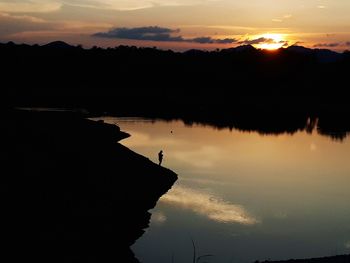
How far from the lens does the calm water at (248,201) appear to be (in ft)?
92.9

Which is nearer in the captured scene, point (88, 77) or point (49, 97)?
point (49, 97)

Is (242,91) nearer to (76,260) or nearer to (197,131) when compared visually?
(197,131)

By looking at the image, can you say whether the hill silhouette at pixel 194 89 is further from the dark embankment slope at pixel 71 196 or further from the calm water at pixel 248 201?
the dark embankment slope at pixel 71 196

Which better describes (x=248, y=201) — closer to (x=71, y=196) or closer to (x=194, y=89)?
(x=71, y=196)

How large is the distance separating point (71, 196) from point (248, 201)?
15.3 m

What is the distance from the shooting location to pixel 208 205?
37.1 m

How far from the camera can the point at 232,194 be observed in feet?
136

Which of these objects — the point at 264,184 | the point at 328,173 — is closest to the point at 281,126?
the point at 328,173

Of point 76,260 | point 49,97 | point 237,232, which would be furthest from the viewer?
point 49,97

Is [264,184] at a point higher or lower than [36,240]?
lower

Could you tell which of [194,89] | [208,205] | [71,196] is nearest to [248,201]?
[208,205]

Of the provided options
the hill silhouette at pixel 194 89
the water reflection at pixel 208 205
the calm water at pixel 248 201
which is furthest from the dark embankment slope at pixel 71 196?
the hill silhouette at pixel 194 89

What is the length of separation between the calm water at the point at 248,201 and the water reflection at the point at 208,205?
0.23 ft

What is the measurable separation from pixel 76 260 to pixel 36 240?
213cm
